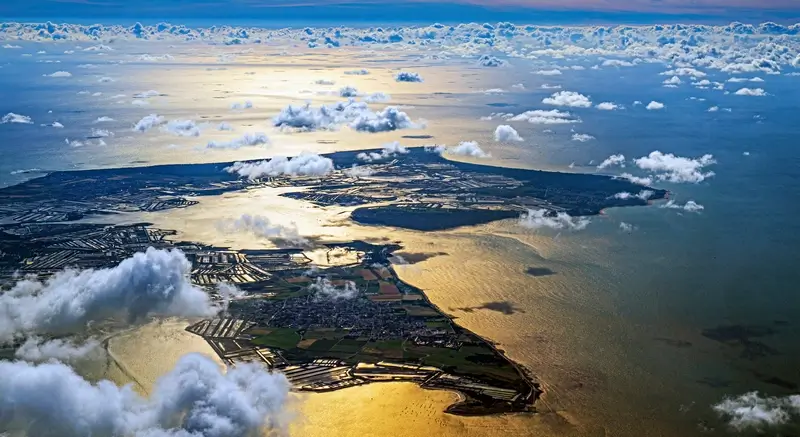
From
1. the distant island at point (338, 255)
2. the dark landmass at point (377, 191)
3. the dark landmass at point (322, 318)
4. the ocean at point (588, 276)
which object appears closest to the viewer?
the ocean at point (588, 276)

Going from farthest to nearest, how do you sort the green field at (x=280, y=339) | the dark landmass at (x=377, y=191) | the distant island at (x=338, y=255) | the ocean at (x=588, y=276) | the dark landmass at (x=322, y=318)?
the dark landmass at (x=377, y=191) < the green field at (x=280, y=339) < the distant island at (x=338, y=255) < the dark landmass at (x=322, y=318) < the ocean at (x=588, y=276)

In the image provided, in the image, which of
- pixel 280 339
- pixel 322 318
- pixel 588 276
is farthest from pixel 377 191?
pixel 280 339

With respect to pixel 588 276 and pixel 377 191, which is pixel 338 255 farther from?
pixel 377 191

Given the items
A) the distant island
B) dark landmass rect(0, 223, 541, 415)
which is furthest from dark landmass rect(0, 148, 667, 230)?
dark landmass rect(0, 223, 541, 415)

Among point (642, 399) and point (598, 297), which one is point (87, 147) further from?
point (642, 399)

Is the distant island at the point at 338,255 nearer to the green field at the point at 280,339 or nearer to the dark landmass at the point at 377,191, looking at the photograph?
the green field at the point at 280,339

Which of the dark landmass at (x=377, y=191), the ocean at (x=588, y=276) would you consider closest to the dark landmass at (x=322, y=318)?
the ocean at (x=588, y=276)
